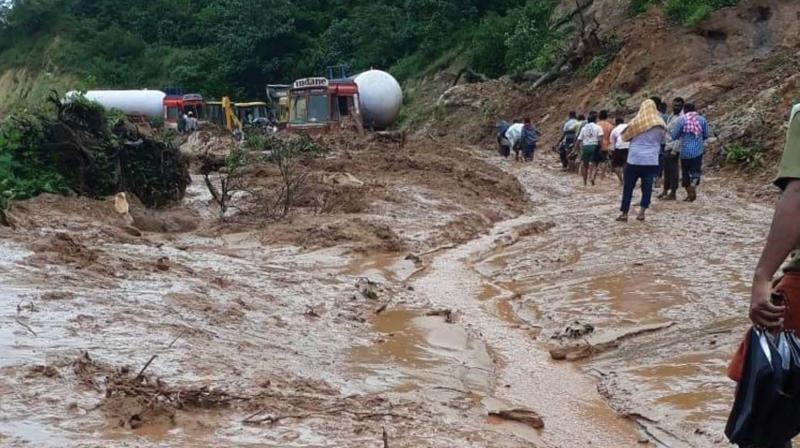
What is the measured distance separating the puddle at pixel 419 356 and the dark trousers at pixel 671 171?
750cm

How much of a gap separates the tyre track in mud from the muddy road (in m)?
0.02

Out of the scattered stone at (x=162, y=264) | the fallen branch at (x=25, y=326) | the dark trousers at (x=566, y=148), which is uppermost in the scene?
the dark trousers at (x=566, y=148)

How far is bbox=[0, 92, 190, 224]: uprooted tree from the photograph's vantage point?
34.1 ft

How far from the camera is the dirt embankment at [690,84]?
16312 millimetres

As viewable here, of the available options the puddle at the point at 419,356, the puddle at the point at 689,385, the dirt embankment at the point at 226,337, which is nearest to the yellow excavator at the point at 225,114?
the dirt embankment at the point at 226,337

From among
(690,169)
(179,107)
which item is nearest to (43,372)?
(690,169)

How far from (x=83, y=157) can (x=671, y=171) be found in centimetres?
834

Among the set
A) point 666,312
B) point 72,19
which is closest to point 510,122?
point 666,312

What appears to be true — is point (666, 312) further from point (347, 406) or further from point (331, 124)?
point (331, 124)

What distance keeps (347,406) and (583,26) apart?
2537 centimetres

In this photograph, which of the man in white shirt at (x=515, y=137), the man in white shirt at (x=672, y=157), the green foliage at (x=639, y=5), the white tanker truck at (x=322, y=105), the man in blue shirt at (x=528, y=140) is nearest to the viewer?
the man in white shirt at (x=672, y=157)

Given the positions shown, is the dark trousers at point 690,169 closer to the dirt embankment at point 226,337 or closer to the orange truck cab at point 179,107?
the dirt embankment at point 226,337

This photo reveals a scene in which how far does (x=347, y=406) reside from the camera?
3.76m

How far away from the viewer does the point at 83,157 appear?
11.0 metres
